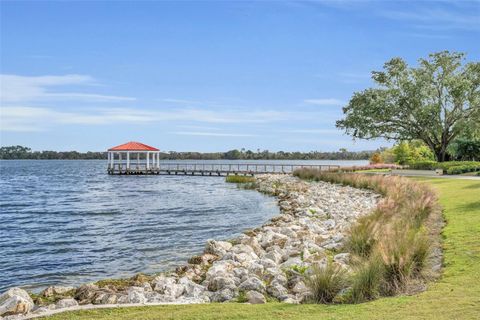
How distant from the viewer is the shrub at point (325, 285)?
587cm

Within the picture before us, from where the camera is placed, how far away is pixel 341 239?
9898 mm

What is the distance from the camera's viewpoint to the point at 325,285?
5.90 metres

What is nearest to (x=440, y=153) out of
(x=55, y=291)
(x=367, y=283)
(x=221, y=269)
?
(x=221, y=269)

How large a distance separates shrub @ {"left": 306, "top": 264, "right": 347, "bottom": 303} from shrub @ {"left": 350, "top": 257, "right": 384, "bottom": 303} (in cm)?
21

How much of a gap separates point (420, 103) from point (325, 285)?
99.4ft

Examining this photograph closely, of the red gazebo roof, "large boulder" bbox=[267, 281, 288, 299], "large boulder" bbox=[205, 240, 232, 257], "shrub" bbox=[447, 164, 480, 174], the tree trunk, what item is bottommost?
"large boulder" bbox=[205, 240, 232, 257]

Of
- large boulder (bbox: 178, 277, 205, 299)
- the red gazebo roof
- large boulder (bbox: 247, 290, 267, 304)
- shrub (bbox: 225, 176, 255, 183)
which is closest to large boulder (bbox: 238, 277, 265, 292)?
large boulder (bbox: 247, 290, 267, 304)

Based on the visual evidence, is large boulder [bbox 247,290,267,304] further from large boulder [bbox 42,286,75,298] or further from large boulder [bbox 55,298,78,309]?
large boulder [bbox 42,286,75,298]

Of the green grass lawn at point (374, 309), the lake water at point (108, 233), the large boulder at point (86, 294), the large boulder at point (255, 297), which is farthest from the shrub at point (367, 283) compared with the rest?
the lake water at point (108, 233)

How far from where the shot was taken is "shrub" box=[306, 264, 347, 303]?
587 cm

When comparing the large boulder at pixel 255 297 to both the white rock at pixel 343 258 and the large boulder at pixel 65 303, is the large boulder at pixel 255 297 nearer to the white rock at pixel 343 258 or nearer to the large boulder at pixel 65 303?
the white rock at pixel 343 258

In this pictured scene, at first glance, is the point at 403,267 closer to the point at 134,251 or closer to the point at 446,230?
the point at 446,230

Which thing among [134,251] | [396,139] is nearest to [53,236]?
[134,251]

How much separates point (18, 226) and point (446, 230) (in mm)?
15152
